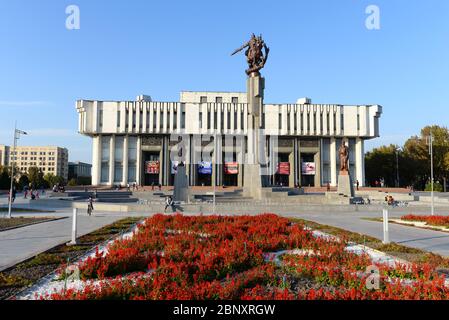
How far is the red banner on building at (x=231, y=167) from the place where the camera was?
71.6 meters

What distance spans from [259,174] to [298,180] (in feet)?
146

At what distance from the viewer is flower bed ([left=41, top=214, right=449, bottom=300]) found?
17.3ft

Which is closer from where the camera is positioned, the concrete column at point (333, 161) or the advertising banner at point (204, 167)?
the advertising banner at point (204, 167)

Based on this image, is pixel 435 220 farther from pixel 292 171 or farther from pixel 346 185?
pixel 292 171

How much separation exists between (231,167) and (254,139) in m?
40.1

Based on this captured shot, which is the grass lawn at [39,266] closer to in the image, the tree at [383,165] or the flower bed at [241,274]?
the flower bed at [241,274]

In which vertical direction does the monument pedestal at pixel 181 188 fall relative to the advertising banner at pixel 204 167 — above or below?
below

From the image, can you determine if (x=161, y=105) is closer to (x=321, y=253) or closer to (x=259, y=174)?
(x=259, y=174)

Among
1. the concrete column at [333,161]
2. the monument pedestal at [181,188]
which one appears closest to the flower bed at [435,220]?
the monument pedestal at [181,188]

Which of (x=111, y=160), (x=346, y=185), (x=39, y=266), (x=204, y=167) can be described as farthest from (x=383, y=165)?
(x=39, y=266)

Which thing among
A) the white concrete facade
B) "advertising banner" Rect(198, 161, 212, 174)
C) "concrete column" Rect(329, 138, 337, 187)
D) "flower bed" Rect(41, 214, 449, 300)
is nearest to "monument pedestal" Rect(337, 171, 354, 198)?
"flower bed" Rect(41, 214, 449, 300)

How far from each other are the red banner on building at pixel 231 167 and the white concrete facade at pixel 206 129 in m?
1.76

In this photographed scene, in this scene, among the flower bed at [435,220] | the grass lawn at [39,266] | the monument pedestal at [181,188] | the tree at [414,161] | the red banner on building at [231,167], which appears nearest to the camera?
the grass lawn at [39,266]

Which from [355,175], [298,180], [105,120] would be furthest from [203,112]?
[355,175]
